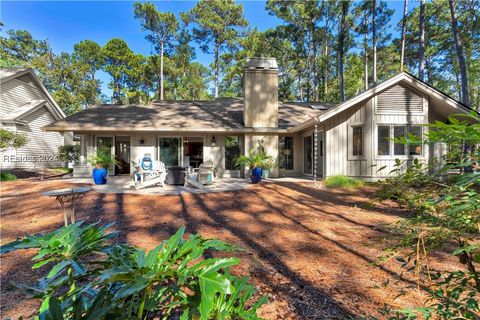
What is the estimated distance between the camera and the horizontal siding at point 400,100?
1003 cm

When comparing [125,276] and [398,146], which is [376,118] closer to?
[398,146]

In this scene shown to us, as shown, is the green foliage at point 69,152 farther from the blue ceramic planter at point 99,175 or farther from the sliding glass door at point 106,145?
→ the blue ceramic planter at point 99,175

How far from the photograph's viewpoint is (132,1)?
24.1 metres

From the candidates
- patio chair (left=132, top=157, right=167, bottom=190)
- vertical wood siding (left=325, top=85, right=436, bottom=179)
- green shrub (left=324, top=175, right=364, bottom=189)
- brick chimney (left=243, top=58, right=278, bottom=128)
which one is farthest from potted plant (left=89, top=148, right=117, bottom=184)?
vertical wood siding (left=325, top=85, right=436, bottom=179)

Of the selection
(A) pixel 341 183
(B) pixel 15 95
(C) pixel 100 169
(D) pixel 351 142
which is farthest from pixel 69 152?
(D) pixel 351 142

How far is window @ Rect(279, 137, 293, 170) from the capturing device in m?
12.6

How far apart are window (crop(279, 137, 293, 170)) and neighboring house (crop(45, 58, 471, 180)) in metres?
0.05

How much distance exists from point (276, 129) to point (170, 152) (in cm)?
555

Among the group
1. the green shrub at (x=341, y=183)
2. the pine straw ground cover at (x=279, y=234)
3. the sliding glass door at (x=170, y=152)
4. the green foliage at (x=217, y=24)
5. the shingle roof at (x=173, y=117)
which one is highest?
the green foliage at (x=217, y=24)

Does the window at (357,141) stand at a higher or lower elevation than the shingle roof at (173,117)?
lower

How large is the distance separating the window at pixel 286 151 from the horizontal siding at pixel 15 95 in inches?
666

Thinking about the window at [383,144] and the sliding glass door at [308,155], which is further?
the sliding glass door at [308,155]

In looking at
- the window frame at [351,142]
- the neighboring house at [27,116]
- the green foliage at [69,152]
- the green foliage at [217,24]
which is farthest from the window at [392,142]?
the green foliage at [217,24]

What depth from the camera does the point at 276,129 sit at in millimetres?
11805
